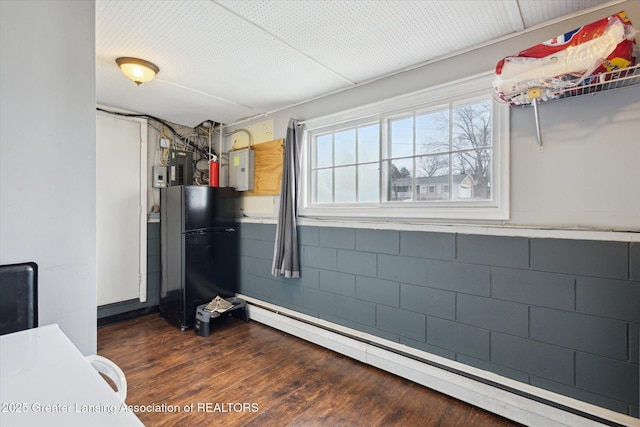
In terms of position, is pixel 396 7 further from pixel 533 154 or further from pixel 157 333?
pixel 157 333

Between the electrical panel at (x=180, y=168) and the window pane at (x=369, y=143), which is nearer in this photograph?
the window pane at (x=369, y=143)

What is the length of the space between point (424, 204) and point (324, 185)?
107cm

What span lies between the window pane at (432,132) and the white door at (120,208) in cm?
310

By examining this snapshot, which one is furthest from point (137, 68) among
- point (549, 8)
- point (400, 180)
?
point (549, 8)

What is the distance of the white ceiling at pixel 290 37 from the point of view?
5.37ft

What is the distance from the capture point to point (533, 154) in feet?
5.95

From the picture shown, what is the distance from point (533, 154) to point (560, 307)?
899 mm

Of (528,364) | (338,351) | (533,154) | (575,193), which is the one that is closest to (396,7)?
(533,154)

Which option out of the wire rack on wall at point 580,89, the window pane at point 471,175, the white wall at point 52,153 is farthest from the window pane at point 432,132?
the white wall at point 52,153

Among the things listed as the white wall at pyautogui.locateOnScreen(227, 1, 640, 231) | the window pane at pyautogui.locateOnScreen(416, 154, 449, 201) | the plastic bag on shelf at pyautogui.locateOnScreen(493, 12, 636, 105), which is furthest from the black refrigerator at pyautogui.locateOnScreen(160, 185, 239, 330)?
the plastic bag on shelf at pyautogui.locateOnScreen(493, 12, 636, 105)

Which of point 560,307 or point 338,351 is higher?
point 560,307

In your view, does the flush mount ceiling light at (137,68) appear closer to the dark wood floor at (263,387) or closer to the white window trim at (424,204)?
the white window trim at (424,204)

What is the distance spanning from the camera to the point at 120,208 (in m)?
3.39

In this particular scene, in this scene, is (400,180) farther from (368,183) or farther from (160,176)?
(160,176)
